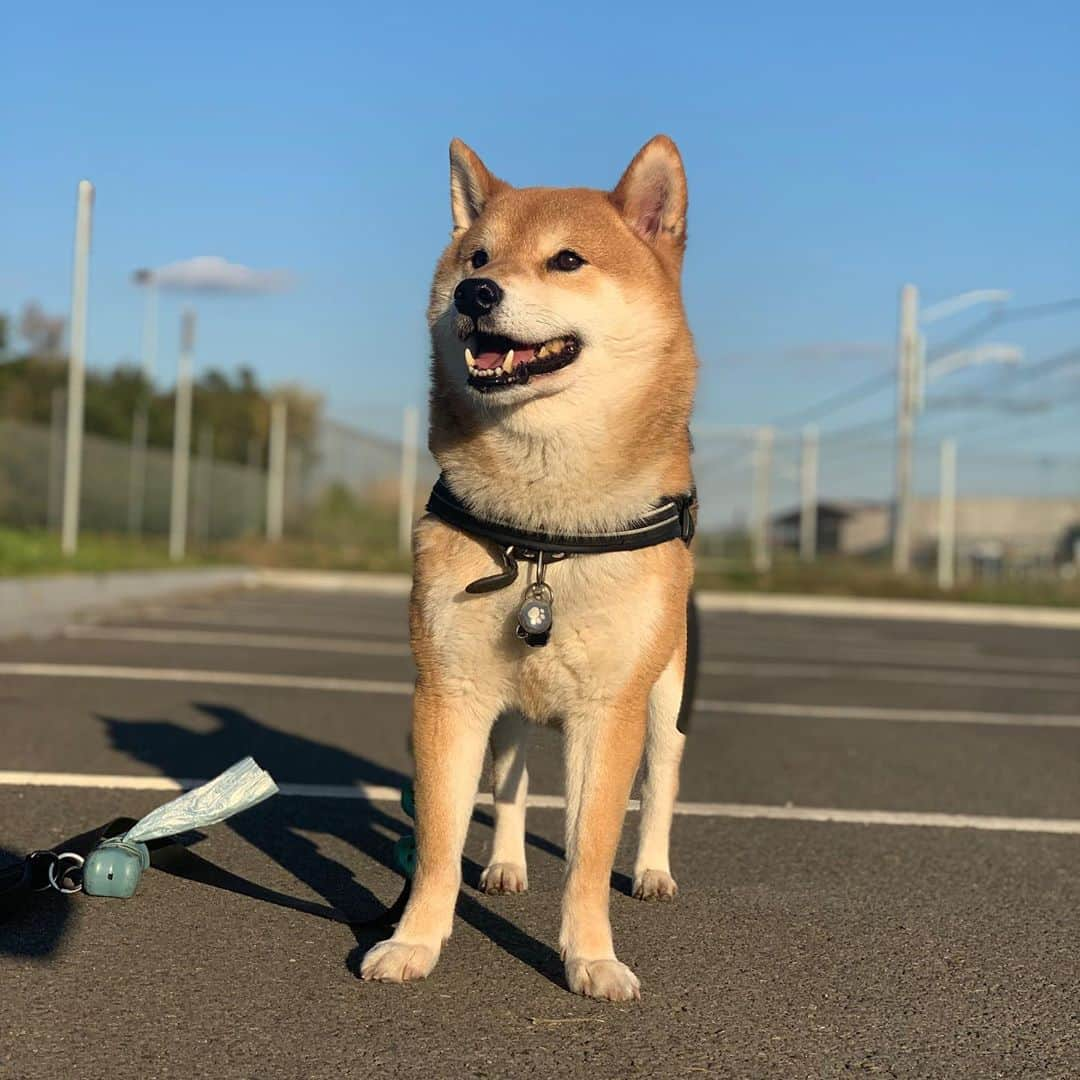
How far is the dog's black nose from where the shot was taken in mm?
3494

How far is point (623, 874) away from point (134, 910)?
1.52 m

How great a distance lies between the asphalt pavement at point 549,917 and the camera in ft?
9.65

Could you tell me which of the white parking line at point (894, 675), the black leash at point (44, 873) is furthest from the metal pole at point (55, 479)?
the black leash at point (44, 873)

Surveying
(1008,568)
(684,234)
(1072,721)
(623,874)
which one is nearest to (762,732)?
(1072,721)

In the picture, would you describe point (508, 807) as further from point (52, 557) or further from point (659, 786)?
point (52, 557)

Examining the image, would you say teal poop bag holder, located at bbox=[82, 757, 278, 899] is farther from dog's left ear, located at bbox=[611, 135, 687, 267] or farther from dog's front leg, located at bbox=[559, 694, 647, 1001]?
dog's left ear, located at bbox=[611, 135, 687, 267]

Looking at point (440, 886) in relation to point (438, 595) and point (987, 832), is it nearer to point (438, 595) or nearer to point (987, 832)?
point (438, 595)

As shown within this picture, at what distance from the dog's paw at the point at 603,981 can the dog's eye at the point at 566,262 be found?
5.62 feet

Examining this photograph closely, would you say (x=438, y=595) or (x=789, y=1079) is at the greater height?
(x=438, y=595)

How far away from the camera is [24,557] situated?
1766cm

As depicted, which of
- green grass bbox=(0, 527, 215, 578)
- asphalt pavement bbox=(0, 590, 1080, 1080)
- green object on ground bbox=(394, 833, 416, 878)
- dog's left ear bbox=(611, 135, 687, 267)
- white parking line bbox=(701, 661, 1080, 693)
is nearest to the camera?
asphalt pavement bbox=(0, 590, 1080, 1080)

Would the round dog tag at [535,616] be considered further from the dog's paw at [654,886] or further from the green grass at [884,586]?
the green grass at [884,586]

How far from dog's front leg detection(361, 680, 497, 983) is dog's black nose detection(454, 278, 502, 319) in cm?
93

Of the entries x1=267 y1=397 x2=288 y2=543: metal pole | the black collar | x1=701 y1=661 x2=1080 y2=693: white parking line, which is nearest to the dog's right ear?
the black collar
